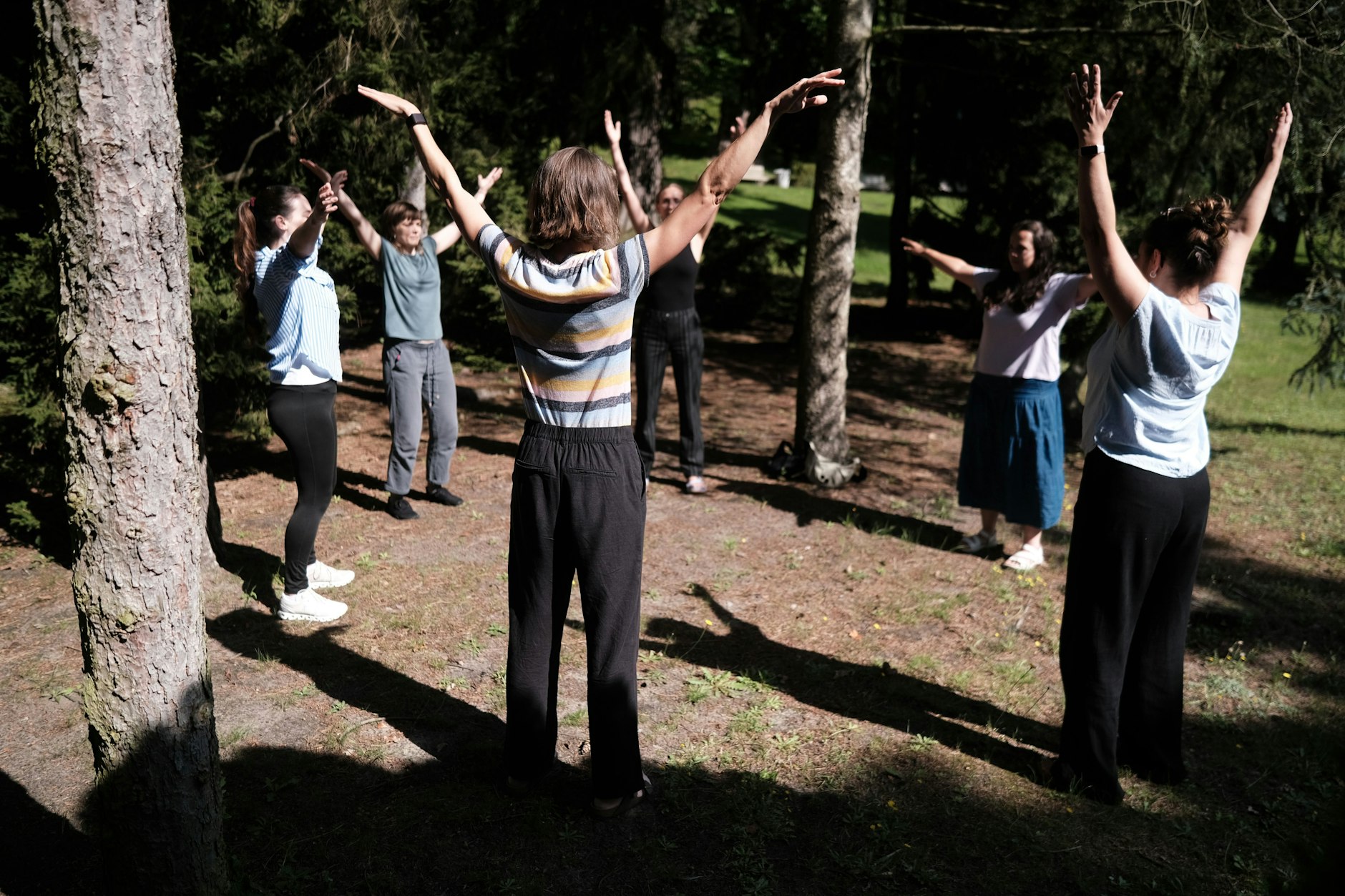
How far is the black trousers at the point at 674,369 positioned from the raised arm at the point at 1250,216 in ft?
12.4

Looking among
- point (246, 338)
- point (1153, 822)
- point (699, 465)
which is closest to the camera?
point (1153, 822)

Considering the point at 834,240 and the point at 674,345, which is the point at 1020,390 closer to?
the point at 834,240

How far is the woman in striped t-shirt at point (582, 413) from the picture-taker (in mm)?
3023

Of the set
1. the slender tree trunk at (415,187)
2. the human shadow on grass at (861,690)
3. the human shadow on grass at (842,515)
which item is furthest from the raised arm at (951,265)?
the slender tree trunk at (415,187)

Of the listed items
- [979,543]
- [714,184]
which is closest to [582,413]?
[714,184]

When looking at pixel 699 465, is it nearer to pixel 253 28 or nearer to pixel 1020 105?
pixel 253 28

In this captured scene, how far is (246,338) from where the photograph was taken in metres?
6.61

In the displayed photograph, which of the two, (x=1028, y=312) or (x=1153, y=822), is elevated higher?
(x=1028, y=312)

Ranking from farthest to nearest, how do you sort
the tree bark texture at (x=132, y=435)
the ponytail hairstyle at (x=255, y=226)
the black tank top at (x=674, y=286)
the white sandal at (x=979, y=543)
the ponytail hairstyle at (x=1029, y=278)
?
the black tank top at (x=674, y=286) < the white sandal at (x=979, y=543) < the ponytail hairstyle at (x=1029, y=278) < the ponytail hairstyle at (x=255, y=226) < the tree bark texture at (x=132, y=435)

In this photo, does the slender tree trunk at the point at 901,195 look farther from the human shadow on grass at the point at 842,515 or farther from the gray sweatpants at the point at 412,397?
the gray sweatpants at the point at 412,397

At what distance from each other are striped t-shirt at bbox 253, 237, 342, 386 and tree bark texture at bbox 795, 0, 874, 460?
149 inches

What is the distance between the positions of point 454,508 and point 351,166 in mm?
2820

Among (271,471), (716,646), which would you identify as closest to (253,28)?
(271,471)

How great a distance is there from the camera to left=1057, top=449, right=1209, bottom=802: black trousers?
355 centimetres
